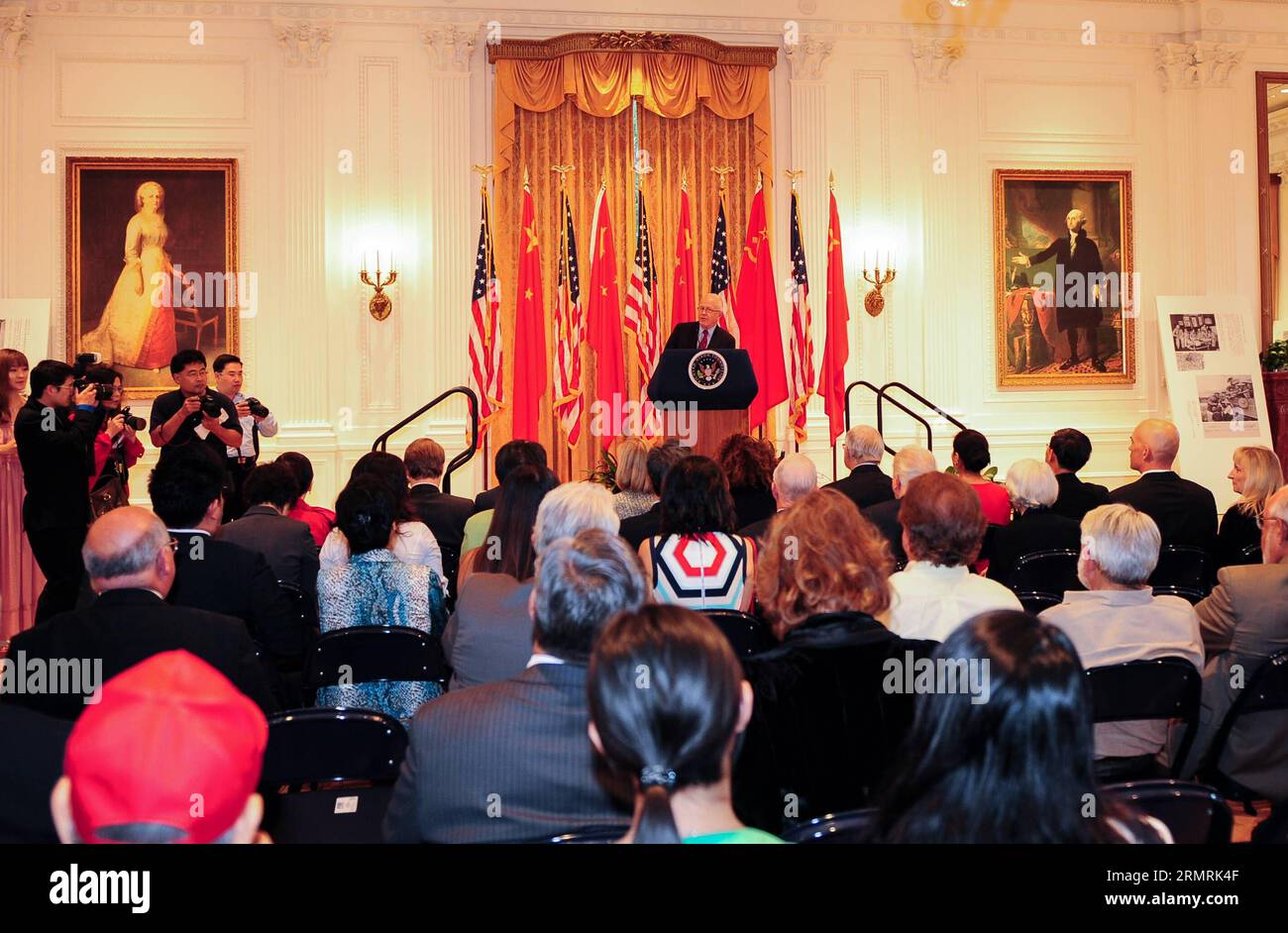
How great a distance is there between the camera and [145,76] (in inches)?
411

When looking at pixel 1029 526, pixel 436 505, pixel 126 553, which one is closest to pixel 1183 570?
pixel 1029 526

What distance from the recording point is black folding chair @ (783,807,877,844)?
6.72ft

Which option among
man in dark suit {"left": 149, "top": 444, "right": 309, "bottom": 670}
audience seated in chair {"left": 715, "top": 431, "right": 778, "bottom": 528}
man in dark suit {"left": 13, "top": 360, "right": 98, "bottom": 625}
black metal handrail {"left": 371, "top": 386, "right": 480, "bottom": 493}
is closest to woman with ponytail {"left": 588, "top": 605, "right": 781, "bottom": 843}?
man in dark suit {"left": 149, "top": 444, "right": 309, "bottom": 670}

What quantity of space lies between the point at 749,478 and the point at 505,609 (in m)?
2.52

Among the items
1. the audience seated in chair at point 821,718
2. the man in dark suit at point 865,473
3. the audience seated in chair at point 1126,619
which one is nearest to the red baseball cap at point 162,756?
the audience seated in chair at point 821,718

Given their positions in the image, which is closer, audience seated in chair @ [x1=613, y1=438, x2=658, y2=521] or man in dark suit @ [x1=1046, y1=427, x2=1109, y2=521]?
audience seated in chair @ [x1=613, y1=438, x2=658, y2=521]

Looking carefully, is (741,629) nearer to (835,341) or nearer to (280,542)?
(280,542)

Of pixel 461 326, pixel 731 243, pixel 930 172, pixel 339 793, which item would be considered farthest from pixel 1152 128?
pixel 339 793

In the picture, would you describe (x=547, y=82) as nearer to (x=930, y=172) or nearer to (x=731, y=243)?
(x=731, y=243)

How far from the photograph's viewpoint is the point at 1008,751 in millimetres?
1582

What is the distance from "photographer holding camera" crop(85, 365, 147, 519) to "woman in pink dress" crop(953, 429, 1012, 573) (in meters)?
4.83

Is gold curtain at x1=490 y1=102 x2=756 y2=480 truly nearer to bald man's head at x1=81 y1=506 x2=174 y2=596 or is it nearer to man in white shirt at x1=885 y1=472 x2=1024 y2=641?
man in white shirt at x1=885 y1=472 x2=1024 y2=641

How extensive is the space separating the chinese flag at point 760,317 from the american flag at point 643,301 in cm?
86

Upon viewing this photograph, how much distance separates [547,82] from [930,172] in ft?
12.2
